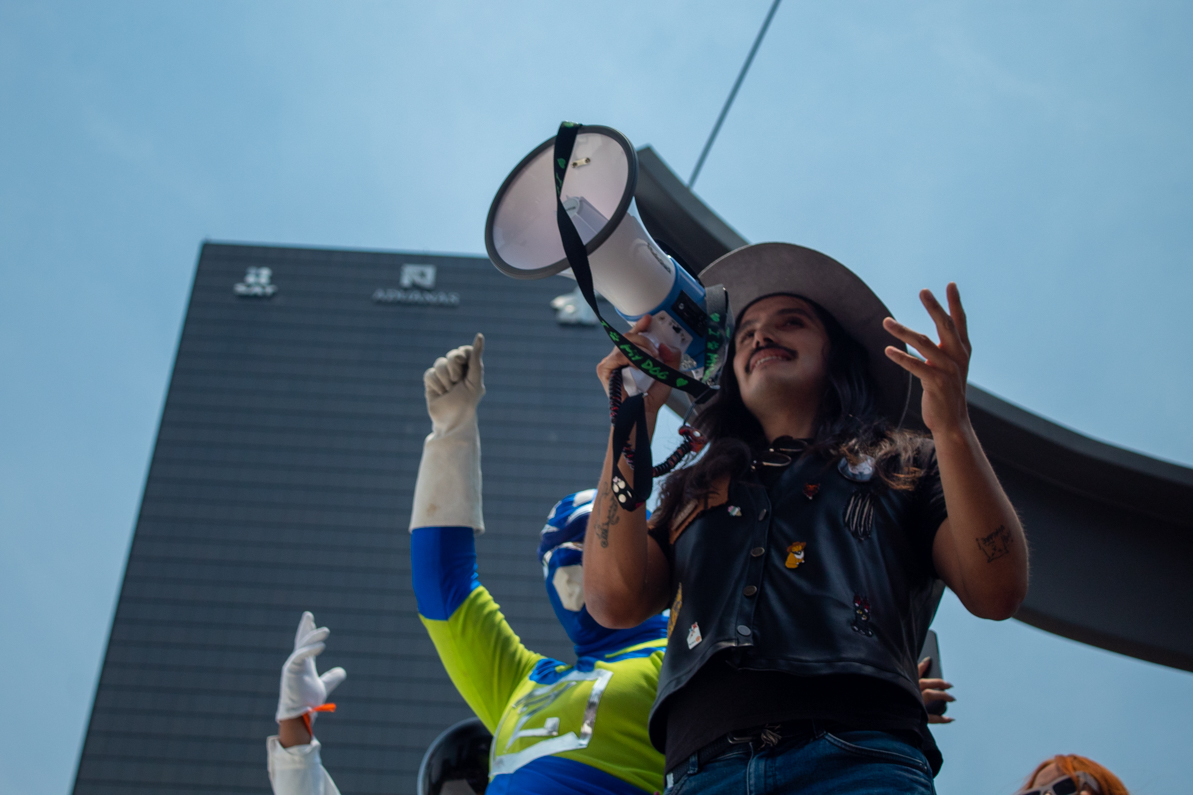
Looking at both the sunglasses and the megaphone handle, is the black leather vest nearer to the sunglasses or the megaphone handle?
the megaphone handle

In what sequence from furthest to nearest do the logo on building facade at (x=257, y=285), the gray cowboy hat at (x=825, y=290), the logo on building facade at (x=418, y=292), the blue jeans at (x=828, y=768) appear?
1. the logo on building facade at (x=257, y=285)
2. the logo on building facade at (x=418, y=292)
3. the gray cowboy hat at (x=825, y=290)
4. the blue jeans at (x=828, y=768)

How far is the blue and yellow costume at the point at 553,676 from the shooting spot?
2424 mm

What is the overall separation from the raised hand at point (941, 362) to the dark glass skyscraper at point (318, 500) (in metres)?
48.7

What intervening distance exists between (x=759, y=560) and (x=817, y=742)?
36cm

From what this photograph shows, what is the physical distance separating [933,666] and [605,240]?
188cm

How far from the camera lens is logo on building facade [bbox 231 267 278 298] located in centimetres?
6250

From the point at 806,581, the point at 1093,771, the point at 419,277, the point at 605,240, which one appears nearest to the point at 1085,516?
the point at 1093,771

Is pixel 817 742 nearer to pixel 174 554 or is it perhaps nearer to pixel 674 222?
pixel 674 222

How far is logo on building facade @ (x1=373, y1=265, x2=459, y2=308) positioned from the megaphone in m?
60.2

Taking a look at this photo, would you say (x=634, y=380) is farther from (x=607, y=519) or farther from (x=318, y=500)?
(x=318, y=500)

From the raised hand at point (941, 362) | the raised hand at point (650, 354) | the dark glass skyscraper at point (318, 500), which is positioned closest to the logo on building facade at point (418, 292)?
the dark glass skyscraper at point (318, 500)

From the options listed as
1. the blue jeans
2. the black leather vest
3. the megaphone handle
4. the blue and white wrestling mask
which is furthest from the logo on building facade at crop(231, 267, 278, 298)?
the blue jeans

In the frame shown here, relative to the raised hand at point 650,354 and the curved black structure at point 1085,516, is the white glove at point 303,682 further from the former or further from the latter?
the curved black structure at point 1085,516

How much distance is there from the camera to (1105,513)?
12.4 feet
